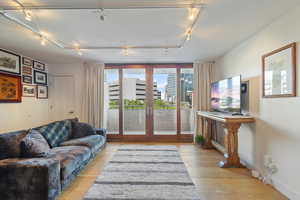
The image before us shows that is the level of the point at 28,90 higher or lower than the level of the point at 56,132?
higher

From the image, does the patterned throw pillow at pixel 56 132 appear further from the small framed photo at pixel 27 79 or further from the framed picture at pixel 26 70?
the framed picture at pixel 26 70

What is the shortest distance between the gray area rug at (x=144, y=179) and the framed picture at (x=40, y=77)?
3.04 metres

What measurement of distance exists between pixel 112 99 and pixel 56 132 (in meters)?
2.10

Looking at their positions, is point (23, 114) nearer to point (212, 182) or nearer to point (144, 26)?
point (144, 26)

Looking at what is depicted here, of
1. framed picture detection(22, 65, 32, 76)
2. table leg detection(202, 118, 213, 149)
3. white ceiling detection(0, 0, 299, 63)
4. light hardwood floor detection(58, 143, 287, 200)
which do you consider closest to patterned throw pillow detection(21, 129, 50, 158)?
light hardwood floor detection(58, 143, 287, 200)

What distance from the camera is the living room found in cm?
212

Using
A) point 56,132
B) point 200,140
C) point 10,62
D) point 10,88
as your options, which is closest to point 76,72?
point 10,62

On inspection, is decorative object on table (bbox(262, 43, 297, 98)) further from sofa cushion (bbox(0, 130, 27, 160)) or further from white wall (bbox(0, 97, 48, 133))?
white wall (bbox(0, 97, 48, 133))

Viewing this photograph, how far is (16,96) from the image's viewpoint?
3.88 m

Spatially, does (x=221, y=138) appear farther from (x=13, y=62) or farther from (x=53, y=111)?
(x=13, y=62)

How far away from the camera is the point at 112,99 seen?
5180 millimetres

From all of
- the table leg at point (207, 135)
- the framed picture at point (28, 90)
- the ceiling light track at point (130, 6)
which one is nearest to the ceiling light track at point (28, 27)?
the ceiling light track at point (130, 6)

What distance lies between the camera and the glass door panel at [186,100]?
16.7 ft

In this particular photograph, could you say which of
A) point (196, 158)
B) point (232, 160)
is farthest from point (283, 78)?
point (196, 158)
